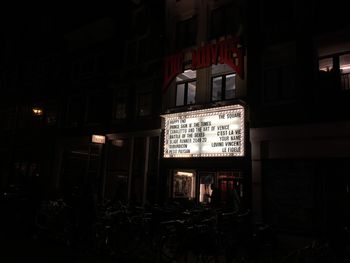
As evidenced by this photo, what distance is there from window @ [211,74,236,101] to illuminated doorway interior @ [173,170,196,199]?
3888 mm

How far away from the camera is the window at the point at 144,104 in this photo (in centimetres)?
1755

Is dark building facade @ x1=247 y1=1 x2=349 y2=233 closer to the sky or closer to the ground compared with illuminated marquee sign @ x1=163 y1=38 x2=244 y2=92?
closer to the ground

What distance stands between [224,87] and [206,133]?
2547mm

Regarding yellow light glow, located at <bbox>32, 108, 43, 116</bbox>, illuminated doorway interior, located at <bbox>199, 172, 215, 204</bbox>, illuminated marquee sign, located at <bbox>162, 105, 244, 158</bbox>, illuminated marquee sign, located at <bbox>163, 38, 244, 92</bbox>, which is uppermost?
illuminated marquee sign, located at <bbox>163, 38, 244, 92</bbox>

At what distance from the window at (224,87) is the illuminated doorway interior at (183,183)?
12.8 ft

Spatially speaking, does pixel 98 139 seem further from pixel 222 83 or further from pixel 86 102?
pixel 222 83

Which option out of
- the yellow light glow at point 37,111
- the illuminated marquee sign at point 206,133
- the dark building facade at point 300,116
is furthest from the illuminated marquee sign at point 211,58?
the yellow light glow at point 37,111

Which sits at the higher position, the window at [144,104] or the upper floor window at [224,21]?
the upper floor window at [224,21]

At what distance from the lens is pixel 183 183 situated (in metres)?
15.6

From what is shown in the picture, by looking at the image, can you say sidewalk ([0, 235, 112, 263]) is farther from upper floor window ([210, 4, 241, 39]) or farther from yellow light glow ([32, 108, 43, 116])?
yellow light glow ([32, 108, 43, 116])

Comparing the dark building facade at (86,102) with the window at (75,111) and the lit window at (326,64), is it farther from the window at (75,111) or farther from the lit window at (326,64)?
the lit window at (326,64)

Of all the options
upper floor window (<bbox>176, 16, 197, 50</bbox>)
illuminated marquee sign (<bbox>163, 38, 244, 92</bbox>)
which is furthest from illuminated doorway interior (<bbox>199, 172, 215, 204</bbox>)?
upper floor window (<bbox>176, 16, 197, 50</bbox>)

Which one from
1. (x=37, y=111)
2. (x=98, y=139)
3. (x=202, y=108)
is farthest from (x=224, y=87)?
(x=37, y=111)

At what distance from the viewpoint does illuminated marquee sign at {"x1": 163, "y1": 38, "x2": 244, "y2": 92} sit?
13.8 metres
